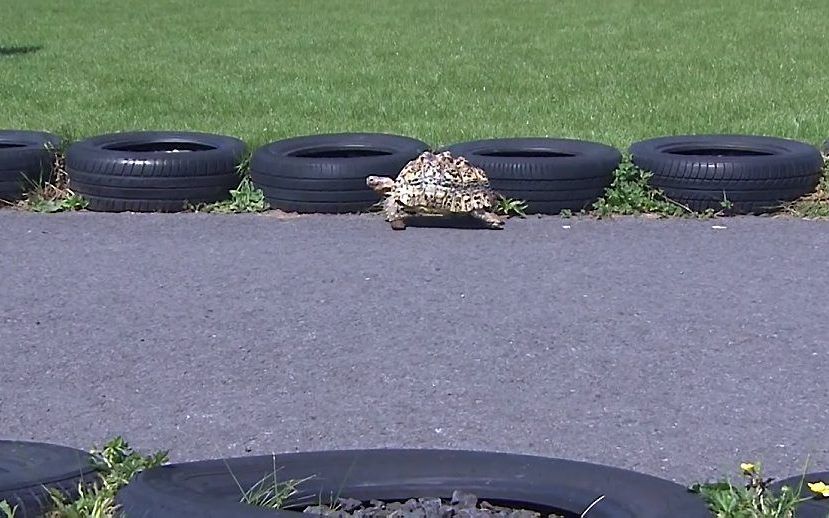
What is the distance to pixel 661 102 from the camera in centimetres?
1116

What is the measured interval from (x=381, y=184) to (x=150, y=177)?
138cm

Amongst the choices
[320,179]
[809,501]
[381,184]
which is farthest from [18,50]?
[809,501]

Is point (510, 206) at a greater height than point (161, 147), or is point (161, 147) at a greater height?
point (161, 147)

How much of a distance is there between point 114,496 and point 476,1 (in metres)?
16.4

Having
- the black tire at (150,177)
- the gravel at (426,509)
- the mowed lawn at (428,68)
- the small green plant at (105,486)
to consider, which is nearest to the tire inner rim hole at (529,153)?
the mowed lawn at (428,68)

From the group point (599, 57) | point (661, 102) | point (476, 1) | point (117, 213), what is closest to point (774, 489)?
point (117, 213)

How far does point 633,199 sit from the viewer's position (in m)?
7.76

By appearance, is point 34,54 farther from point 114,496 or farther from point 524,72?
point 114,496

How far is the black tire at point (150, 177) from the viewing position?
790cm

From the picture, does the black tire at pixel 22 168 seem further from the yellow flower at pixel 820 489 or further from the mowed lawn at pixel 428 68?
the yellow flower at pixel 820 489

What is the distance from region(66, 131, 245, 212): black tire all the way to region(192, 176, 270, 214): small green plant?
46 mm

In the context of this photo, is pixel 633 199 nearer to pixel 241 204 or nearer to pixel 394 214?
pixel 394 214

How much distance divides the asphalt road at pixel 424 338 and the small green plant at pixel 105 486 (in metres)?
0.80

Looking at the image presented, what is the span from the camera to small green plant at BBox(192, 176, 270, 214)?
7.99 meters
